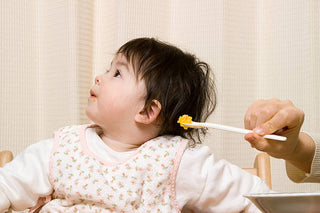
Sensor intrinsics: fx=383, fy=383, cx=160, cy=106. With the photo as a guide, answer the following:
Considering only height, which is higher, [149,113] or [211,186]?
[149,113]

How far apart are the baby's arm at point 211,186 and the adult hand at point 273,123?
0.43 feet

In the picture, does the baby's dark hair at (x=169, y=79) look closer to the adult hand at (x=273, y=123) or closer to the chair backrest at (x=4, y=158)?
the adult hand at (x=273, y=123)

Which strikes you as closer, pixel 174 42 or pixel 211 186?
pixel 211 186

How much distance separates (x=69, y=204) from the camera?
815 millimetres

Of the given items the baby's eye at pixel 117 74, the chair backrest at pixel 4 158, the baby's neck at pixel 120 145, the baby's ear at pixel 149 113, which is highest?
the baby's eye at pixel 117 74

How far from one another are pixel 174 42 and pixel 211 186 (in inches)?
25.7

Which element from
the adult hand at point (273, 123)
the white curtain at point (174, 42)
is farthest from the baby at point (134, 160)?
the white curtain at point (174, 42)

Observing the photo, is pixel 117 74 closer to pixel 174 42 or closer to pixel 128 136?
pixel 128 136

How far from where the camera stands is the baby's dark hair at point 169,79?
2.88 ft

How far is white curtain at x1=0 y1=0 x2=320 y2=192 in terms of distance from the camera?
1241mm

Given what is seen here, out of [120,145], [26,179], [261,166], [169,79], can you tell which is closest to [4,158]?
[26,179]

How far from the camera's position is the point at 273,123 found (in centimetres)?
61

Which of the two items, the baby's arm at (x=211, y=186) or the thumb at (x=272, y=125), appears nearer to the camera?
the thumb at (x=272, y=125)

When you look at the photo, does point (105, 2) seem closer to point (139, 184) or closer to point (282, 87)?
point (282, 87)
